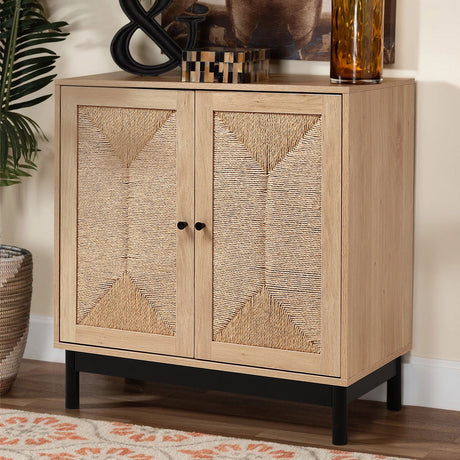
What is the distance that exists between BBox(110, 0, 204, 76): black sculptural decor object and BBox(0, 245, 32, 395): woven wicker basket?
29.9 inches

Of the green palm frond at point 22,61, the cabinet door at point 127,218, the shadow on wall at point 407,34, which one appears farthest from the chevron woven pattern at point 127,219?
the shadow on wall at point 407,34

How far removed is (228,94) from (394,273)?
79 cm

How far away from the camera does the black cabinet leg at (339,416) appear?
293 cm

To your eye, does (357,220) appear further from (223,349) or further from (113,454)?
(113,454)

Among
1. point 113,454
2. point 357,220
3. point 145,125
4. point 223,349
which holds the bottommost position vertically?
point 113,454

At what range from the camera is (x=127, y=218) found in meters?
3.15

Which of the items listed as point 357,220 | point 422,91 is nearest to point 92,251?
point 357,220

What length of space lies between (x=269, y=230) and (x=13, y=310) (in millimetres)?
1014

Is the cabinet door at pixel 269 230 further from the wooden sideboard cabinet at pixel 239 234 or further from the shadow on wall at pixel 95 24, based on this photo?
the shadow on wall at pixel 95 24

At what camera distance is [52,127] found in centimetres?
379

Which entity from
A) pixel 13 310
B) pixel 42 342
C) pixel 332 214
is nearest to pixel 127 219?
pixel 13 310

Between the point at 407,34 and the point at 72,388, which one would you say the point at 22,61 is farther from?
the point at 407,34

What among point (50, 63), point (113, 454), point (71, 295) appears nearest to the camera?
point (113, 454)

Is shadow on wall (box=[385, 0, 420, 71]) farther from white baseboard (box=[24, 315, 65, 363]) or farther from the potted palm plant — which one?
white baseboard (box=[24, 315, 65, 363])
